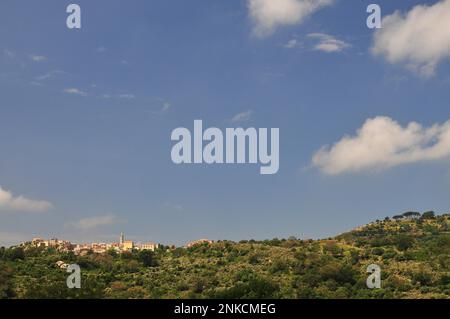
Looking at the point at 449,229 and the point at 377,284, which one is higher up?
the point at 449,229

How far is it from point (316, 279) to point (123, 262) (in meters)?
27.9

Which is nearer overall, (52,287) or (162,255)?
(52,287)

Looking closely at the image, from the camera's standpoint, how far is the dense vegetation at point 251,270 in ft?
170

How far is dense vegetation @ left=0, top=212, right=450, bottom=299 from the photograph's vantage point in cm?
5169

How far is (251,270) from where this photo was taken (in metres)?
66.4

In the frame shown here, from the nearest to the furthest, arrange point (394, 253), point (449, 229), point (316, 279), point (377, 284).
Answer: point (377, 284) → point (316, 279) → point (394, 253) → point (449, 229)

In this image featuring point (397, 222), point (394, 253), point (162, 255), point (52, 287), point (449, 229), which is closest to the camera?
point (52, 287)

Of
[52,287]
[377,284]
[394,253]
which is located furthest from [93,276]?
[394,253]

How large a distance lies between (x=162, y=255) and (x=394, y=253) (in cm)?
3332

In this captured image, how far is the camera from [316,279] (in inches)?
2266

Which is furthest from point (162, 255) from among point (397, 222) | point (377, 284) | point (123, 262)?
point (397, 222)
